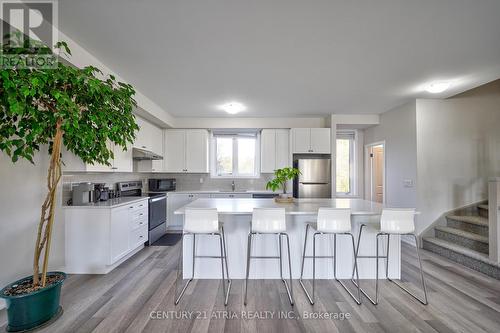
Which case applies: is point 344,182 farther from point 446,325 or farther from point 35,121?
point 35,121

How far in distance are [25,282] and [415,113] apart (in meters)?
5.72

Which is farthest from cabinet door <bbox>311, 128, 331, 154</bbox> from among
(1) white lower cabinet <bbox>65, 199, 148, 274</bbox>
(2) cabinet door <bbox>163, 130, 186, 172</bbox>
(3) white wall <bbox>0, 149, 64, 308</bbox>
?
(3) white wall <bbox>0, 149, 64, 308</bbox>

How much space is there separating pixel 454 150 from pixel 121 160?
19.0 ft

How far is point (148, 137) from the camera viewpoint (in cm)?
463

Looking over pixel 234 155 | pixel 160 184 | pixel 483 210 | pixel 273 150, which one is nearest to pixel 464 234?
pixel 483 210

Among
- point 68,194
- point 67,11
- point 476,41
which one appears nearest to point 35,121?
point 67,11

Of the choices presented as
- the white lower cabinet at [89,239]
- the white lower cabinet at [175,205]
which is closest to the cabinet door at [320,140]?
the white lower cabinet at [175,205]

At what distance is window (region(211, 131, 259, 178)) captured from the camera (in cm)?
569

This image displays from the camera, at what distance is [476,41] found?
7.59 ft

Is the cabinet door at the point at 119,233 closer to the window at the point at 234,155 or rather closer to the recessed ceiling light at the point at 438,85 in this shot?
the window at the point at 234,155

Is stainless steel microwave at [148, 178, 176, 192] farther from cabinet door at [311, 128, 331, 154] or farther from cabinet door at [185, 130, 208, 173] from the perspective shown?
cabinet door at [311, 128, 331, 154]

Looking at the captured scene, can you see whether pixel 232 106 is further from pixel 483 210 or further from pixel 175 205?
pixel 483 210

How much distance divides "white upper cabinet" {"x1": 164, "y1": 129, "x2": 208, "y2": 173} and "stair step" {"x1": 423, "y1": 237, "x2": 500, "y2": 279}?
452 centimetres

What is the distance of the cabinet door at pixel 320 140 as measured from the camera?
16.7ft
